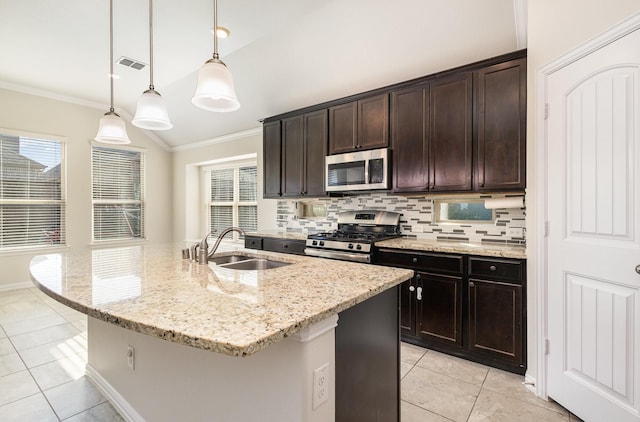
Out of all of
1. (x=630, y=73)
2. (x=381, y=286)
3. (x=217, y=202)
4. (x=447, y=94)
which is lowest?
(x=381, y=286)

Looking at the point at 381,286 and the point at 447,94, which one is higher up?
the point at 447,94

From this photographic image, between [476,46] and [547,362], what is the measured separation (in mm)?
2385

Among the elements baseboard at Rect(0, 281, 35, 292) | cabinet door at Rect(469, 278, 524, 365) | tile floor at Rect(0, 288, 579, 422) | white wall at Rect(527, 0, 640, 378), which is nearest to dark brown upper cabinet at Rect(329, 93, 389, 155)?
white wall at Rect(527, 0, 640, 378)

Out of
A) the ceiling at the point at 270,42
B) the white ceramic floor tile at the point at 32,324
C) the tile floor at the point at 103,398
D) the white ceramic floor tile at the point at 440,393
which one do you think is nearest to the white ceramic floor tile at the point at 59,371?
the tile floor at the point at 103,398

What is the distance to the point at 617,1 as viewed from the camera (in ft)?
5.26

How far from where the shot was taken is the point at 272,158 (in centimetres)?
420

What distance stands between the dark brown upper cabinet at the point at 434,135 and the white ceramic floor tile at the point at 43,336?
11.3 feet

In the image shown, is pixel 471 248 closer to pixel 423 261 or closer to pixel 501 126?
pixel 423 261

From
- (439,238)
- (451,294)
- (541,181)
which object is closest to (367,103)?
(439,238)

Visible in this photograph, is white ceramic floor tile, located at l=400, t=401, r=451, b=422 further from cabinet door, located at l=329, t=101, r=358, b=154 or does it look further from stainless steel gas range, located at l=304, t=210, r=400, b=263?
cabinet door, located at l=329, t=101, r=358, b=154

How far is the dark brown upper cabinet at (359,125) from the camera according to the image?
3.17 m

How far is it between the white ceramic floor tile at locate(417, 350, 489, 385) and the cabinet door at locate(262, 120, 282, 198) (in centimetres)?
257

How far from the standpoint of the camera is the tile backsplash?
9.25 ft

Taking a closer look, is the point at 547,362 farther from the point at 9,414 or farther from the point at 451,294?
the point at 9,414
